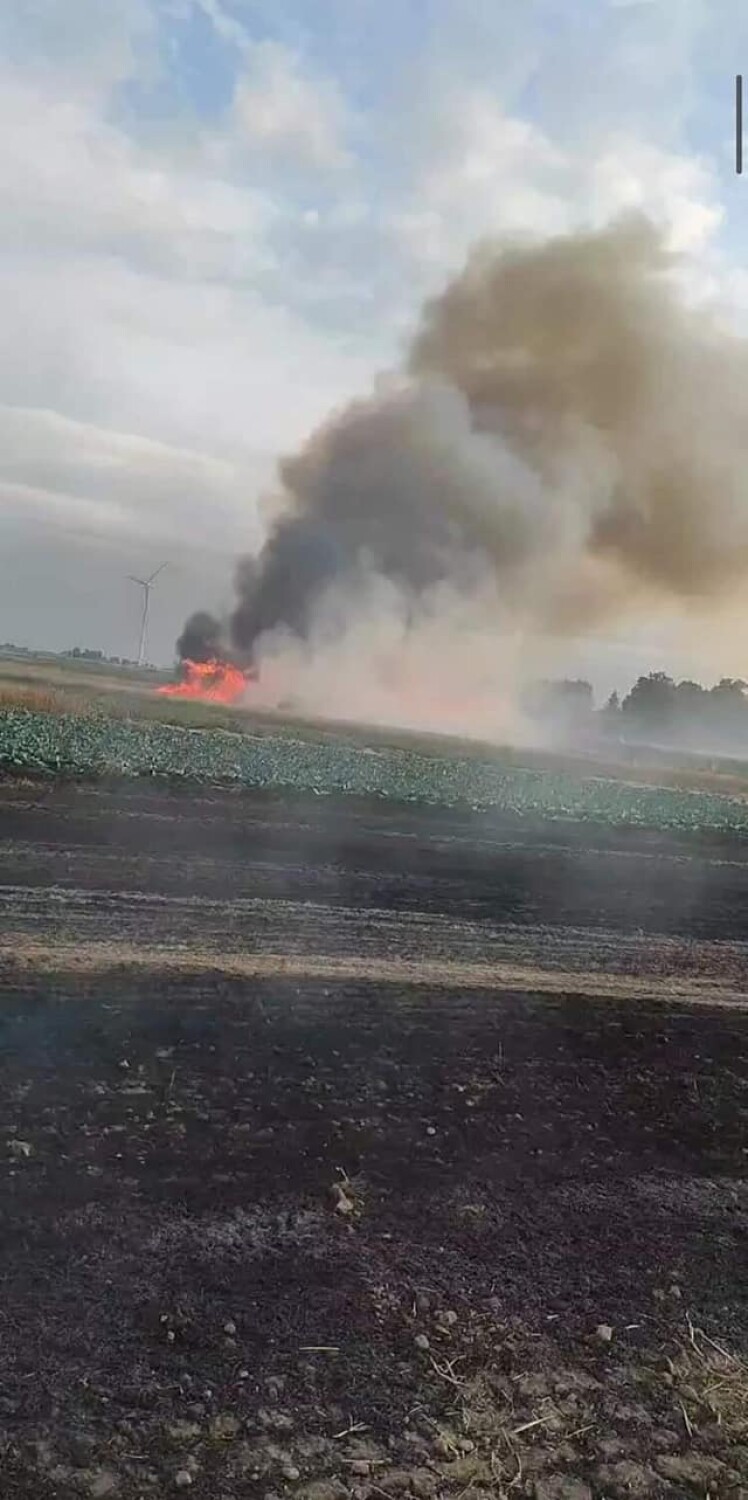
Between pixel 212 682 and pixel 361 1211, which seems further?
pixel 212 682

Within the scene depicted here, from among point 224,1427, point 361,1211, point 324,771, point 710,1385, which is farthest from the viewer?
Result: point 324,771

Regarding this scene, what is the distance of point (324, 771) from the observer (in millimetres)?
22234

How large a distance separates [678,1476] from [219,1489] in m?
1.26

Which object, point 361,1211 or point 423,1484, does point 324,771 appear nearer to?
point 361,1211

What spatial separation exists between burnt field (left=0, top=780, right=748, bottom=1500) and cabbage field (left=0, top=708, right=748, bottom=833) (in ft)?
32.6

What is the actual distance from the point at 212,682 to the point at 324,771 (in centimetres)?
3258

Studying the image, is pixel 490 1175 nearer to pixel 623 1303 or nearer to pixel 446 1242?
pixel 446 1242

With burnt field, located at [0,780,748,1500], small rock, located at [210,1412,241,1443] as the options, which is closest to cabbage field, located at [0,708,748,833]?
burnt field, located at [0,780,748,1500]

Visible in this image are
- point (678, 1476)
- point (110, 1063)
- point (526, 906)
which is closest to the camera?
point (678, 1476)

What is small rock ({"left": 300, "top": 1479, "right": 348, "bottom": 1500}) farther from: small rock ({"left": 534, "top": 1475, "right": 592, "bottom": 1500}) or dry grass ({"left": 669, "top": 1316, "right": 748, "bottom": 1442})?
dry grass ({"left": 669, "top": 1316, "right": 748, "bottom": 1442})

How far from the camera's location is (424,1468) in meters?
2.58

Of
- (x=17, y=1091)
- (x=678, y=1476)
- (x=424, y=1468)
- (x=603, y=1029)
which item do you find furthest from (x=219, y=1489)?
(x=603, y=1029)

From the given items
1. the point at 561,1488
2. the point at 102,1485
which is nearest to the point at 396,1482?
the point at 561,1488

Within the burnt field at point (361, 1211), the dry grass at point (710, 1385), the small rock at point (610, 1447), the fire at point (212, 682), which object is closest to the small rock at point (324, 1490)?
the burnt field at point (361, 1211)
